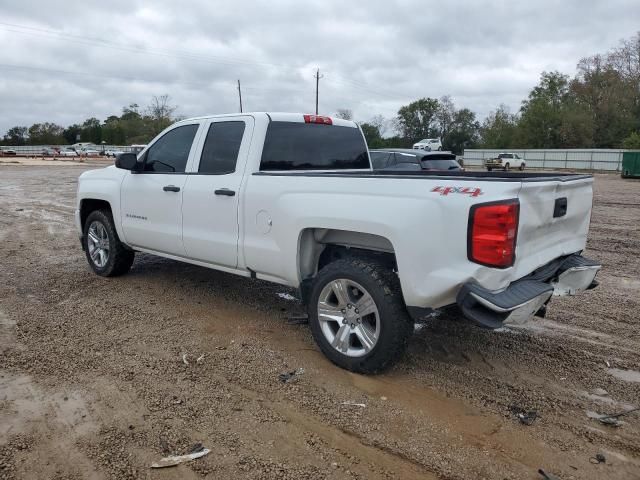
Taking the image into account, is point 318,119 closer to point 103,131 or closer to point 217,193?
point 217,193

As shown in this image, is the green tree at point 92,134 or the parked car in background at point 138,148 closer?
the parked car in background at point 138,148

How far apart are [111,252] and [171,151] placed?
5.40 ft

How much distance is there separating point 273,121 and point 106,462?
3169 millimetres

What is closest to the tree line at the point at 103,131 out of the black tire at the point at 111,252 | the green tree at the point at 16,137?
the green tree at the point at 16,137

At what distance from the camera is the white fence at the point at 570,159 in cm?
4391

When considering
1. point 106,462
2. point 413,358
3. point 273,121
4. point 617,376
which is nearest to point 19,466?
point 106,462

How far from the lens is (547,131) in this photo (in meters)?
62.9

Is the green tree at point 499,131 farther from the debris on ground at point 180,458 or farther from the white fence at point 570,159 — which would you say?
the debris on ground at point 180,458

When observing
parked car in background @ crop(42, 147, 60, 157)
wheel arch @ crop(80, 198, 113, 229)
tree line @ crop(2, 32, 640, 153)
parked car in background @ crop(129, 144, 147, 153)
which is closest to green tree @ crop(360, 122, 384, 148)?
tree line @ crop(2, 32, 640, 153)

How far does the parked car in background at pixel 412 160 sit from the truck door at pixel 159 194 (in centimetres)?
779

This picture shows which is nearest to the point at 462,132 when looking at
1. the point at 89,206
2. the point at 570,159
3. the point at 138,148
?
the point at 570,159

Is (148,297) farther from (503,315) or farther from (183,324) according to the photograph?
(503,315)

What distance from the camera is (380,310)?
3.77m

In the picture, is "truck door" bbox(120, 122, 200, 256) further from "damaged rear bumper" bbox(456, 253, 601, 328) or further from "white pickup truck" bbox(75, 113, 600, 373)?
"damaged rear bumper" bbox(456, 253, 601, 328)
